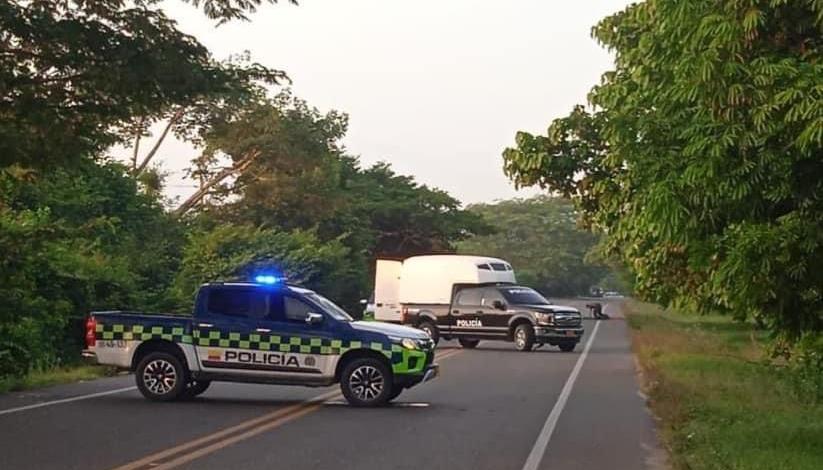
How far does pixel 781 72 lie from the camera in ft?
30.0

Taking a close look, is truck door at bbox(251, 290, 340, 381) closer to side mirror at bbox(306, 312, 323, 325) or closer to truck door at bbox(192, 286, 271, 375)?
side mirror at bbox(306, 312, 323, 325)

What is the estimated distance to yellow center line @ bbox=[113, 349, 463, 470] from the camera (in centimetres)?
1138

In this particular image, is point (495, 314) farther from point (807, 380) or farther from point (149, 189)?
point (149, 189)

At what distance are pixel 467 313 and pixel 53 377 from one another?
15526 millimetres

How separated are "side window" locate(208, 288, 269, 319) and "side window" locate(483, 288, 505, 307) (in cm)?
1705

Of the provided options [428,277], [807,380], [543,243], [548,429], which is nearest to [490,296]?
[428,277]

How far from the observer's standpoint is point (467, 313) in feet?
113

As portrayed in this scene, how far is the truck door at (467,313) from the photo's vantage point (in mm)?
34375

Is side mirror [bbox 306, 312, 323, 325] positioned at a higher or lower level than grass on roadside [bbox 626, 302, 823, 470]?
higher

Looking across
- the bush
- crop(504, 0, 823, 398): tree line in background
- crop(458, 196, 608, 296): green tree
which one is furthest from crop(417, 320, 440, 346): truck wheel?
crop(458, 196, 608, 296): green tree

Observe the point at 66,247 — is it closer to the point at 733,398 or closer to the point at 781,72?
the point at 733,398

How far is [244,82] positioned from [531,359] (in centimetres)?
1593

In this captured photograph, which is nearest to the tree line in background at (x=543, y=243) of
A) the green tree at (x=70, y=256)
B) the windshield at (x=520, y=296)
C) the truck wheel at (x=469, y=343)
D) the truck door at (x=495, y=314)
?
the green tree at (x=70, y=256)

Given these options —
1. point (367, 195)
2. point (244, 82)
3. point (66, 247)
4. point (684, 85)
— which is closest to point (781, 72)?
point (684, 85)
